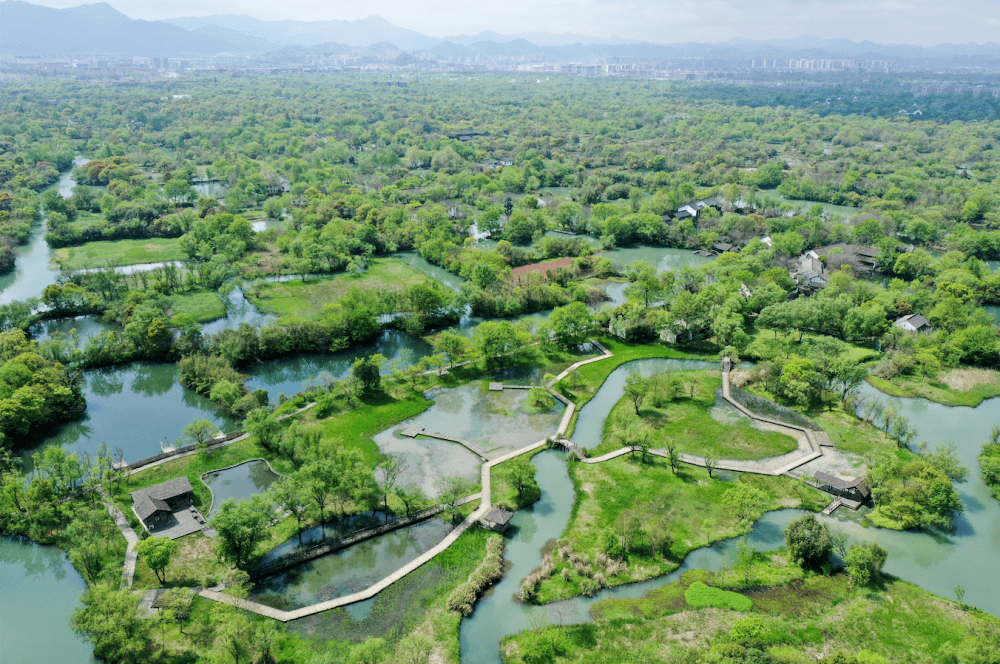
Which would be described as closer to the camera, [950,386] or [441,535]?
[441,535]

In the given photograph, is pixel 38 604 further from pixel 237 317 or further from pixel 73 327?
Result: pixel 73 327

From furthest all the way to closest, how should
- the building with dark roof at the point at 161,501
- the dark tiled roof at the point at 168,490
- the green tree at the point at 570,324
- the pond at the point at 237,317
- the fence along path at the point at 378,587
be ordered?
the pond at the point at 237,317
the green tree at the point at 570,324
the dark tiled roof at the point at 168,490
the building with dark roof at the point at 161,501
the fence along path at the point at 378,587

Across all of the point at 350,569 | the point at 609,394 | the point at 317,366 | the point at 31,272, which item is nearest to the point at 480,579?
the point at 350,569

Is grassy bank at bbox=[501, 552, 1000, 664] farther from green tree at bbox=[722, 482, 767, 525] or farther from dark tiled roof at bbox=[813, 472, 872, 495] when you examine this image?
dark tiled roof at bbox=[813, 472, 872, 495]

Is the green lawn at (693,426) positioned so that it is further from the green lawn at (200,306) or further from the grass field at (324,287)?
the green lawn at (200,306)

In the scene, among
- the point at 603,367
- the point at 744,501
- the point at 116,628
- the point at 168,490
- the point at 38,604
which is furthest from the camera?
the point at 603,367

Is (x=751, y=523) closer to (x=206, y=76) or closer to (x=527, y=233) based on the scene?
(x=527, y=233)

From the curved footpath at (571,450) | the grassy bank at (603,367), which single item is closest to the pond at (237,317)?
the curved footpath at (571,450)

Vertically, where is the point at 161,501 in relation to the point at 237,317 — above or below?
below
